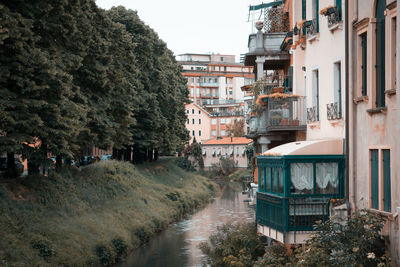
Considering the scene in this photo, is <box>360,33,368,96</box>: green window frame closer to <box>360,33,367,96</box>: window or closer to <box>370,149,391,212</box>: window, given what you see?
<box>360,33,367,96</box>: window

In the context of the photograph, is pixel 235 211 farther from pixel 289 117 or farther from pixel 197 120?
pixel 197 120

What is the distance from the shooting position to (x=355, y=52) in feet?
51.5

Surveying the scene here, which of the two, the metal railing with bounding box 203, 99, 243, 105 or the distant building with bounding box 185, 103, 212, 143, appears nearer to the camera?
the distant building with bounding box 185, 103, 212, 143

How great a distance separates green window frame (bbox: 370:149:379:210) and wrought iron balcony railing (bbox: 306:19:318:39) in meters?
7.80

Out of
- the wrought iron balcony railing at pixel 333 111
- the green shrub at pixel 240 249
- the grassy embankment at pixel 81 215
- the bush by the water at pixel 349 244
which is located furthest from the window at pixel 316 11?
the grassy embankment at pixel 81 215

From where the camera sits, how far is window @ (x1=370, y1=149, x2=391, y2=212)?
13.8 metres

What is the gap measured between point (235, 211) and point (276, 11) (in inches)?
844

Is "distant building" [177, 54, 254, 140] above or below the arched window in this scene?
above

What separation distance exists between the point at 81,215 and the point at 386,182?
20.5m

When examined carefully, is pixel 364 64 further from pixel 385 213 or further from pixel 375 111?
pixel 385 213

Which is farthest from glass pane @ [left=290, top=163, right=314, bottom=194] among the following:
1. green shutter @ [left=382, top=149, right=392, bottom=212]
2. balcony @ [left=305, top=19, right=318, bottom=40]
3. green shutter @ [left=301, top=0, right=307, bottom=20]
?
green shutter @ [left=301, top=0, right=307, bottom=20]

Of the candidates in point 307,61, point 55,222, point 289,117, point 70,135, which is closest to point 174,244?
point 55,222

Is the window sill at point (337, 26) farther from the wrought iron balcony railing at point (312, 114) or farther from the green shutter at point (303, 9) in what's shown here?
the green shutter at point (303, 9)

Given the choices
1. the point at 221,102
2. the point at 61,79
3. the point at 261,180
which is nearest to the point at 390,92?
the point at 261,180
